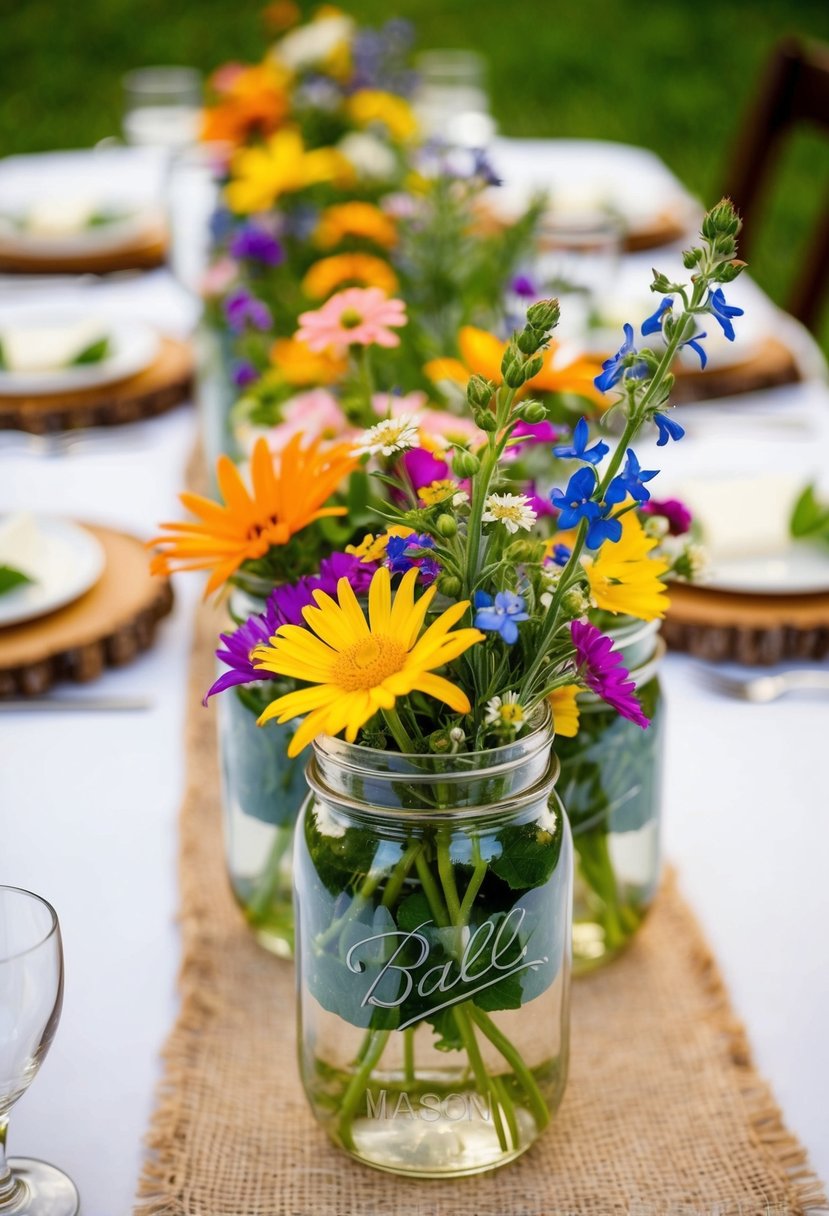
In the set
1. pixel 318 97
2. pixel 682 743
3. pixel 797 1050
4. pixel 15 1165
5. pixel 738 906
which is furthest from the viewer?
pixel 318 97

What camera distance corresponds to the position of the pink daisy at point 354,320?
0.85 meters

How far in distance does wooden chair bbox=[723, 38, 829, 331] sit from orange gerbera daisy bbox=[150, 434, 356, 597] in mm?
1928

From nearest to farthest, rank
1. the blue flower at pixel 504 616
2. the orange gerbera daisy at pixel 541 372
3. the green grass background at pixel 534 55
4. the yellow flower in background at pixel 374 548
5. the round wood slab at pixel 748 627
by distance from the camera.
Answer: the blue flower at pixel 504 616 → the yellow flower in background at pixel 374 548 → the orange gerbera daisy at pixel 541 372 → the round wood slab at pixel 748 627 → the green grass background at pixel 534 55

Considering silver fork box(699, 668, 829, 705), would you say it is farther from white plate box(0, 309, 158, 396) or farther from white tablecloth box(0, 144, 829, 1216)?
white plate box(0, 309, 158, 396)

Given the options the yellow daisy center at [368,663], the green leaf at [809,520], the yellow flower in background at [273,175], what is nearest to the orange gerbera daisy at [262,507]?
the yellow daisy center at [368,663]

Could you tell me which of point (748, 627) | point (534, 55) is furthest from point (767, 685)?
point (534, 55)

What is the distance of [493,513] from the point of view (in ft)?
2.08

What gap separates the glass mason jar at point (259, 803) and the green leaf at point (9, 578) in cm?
43

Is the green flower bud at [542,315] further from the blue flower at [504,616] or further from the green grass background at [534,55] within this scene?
the green grass background at [534,55]

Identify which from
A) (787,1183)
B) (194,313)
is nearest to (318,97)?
(194,313)

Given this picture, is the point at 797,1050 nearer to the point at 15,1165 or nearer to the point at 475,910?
the point at 475,910

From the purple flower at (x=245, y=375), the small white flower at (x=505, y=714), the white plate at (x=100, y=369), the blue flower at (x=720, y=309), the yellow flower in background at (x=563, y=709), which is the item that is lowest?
the white plate at (x=100, y=369)

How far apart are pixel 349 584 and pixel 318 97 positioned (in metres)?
1.42

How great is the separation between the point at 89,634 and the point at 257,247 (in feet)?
1.68
